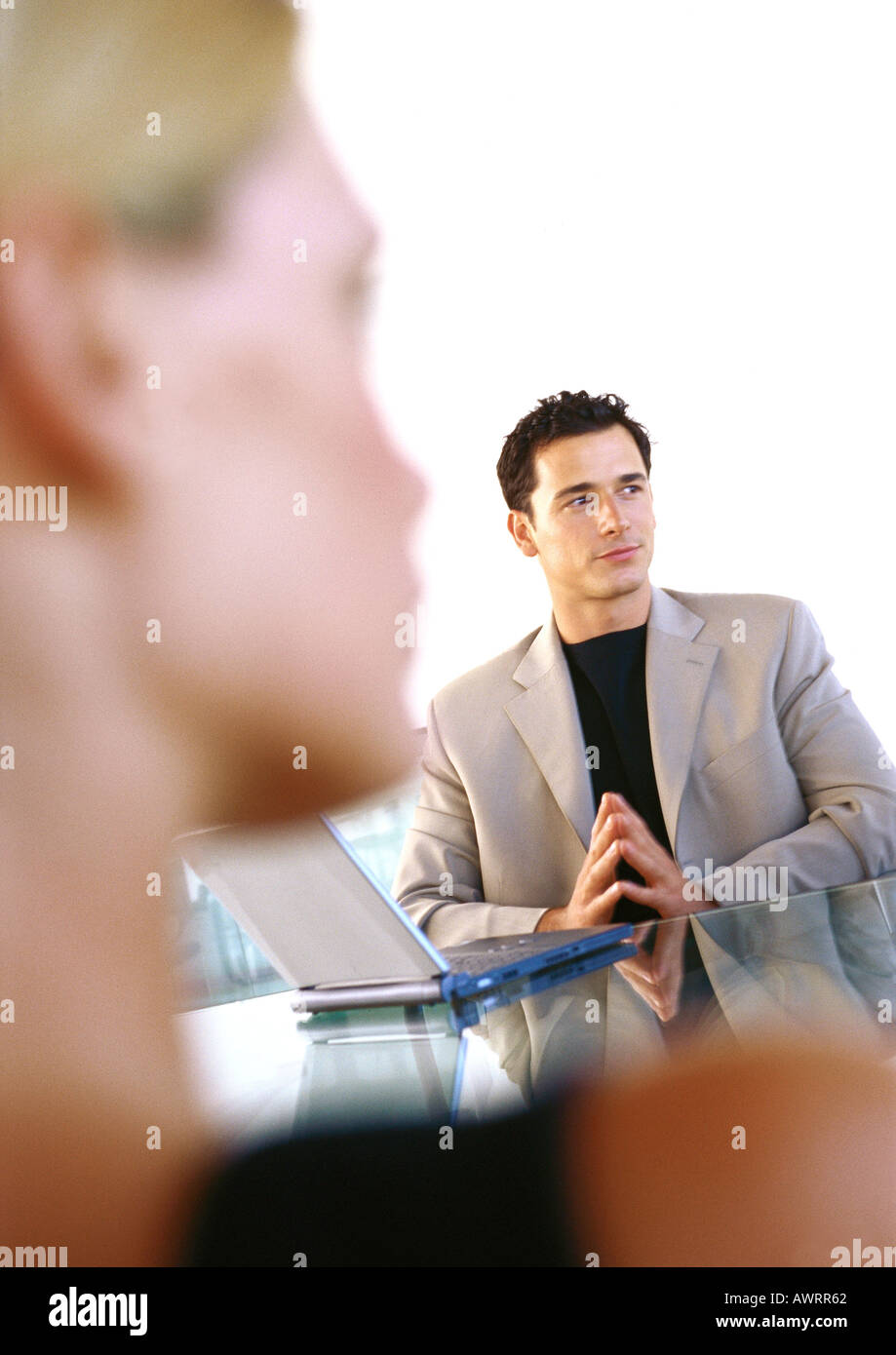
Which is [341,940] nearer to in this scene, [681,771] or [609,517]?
[681,771]

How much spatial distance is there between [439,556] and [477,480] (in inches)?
5.0

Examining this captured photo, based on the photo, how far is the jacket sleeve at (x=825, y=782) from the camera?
1320mm

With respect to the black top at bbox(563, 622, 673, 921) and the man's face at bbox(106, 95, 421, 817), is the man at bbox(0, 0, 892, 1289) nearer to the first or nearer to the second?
the man's face at bbox(106, 95, 421, 817)

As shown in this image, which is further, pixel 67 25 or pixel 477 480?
pixel 477 480

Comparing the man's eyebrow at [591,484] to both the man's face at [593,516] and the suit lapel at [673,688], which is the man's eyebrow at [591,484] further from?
the suit lapel at [673,688]

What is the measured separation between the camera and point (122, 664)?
45cm

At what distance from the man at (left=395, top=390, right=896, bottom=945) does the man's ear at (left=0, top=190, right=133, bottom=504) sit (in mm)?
921

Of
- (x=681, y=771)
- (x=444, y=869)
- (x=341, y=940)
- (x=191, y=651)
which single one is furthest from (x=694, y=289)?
(x=191, y=651)

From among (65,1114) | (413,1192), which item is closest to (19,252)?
(65,1114)

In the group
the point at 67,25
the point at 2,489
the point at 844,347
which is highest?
the point at 844,347

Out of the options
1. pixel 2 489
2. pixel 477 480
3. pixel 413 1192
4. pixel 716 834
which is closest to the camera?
pixel 2 489

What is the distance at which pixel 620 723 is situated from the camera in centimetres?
144

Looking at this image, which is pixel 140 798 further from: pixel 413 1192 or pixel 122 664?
pixel 413 1192

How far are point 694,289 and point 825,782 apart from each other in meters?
0.62
